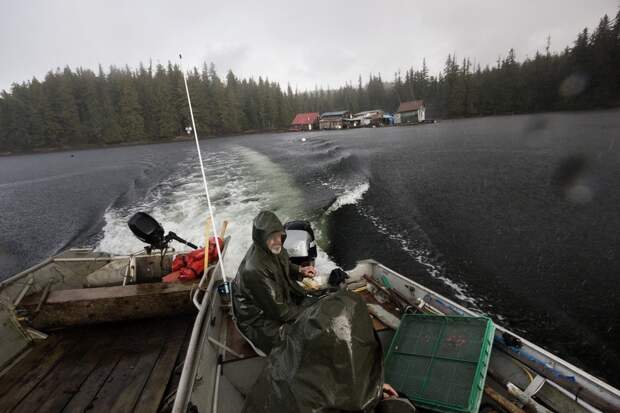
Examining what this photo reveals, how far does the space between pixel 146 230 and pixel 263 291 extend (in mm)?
4301

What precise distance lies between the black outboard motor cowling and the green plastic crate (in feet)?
17.6

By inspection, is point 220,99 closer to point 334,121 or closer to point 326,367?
point 334,121

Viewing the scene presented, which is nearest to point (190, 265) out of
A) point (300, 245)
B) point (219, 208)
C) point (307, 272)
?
point (300, 245)

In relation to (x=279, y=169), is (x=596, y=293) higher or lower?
lower

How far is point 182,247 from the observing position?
39.3ft

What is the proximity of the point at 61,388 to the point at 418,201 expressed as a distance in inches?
534

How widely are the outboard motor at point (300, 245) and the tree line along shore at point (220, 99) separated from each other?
84.2m

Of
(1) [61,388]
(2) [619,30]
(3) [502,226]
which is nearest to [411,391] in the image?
(1) [61,388]

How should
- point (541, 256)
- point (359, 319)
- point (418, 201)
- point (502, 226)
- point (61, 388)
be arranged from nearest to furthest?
point (359, 319), point (61, 388), point (541, 256), point (502, 226), point (418, 201)

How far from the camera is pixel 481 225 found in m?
11.1

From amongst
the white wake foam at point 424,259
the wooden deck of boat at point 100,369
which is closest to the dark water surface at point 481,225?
the white wake foam at point 424,259

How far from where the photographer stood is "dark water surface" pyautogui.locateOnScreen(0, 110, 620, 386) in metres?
6.87

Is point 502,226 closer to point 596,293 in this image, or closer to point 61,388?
point 596,293

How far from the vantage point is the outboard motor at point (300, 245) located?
6.82 metres
